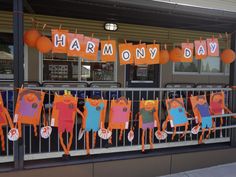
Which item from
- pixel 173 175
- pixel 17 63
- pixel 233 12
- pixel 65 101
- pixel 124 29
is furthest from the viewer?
pixel 124 29

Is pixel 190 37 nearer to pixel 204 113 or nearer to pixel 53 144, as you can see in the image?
pixel 204 113

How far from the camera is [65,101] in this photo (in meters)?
3.34

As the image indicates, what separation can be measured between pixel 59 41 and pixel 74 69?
257cm

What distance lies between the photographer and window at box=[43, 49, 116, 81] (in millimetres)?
5629

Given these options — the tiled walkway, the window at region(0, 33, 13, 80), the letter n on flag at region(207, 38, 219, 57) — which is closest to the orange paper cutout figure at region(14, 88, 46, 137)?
the tiled walkway

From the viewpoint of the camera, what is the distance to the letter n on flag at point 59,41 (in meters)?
3.31

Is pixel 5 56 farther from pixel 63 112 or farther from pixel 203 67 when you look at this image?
pixel 203 67

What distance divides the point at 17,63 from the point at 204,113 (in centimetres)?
294

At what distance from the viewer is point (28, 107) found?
316cm

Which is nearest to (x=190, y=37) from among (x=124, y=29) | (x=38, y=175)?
(x=124, y=29)

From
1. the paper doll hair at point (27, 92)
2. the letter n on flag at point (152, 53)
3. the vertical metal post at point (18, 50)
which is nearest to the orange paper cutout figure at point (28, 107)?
the paper doll hair at point (27, 92)

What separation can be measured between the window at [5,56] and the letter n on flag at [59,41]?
8.03ft

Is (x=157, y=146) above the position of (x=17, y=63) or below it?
below

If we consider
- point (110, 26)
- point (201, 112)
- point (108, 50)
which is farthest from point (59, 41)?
point (110, 26)
